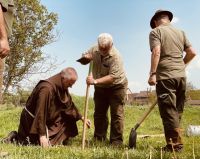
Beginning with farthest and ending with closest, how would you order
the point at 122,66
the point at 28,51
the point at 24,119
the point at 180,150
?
the point at 28,51, the point at 122,66, the point at 24,119, the point at 180,150

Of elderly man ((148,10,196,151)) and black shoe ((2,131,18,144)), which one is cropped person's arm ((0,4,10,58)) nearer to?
elderly man ((148,10,196,151))

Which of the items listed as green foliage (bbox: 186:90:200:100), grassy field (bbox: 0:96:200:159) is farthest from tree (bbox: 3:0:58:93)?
green foliage (bbox: 186:90:200:100)

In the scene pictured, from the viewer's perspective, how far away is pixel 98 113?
772cm

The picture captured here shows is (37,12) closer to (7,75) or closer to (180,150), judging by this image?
(7,75)

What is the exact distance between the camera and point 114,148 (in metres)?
5.99

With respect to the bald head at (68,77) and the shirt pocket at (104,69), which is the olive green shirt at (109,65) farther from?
the bald head at (68,77)

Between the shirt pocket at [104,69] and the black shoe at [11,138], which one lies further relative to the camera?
the shirt pocket at [104,69]

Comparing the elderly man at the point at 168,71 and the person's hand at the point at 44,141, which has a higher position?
the elderly man at the point at 168,71

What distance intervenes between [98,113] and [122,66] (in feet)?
3.27

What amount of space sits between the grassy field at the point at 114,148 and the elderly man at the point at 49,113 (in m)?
0.38

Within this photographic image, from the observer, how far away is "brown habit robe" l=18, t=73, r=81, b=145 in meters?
6.57

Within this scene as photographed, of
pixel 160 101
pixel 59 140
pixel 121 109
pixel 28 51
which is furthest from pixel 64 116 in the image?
pixel 28 51

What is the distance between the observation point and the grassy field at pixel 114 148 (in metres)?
4.55

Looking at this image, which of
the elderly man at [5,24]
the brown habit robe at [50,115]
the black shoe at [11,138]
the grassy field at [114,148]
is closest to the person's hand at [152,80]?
the grassy field at [114,148]
